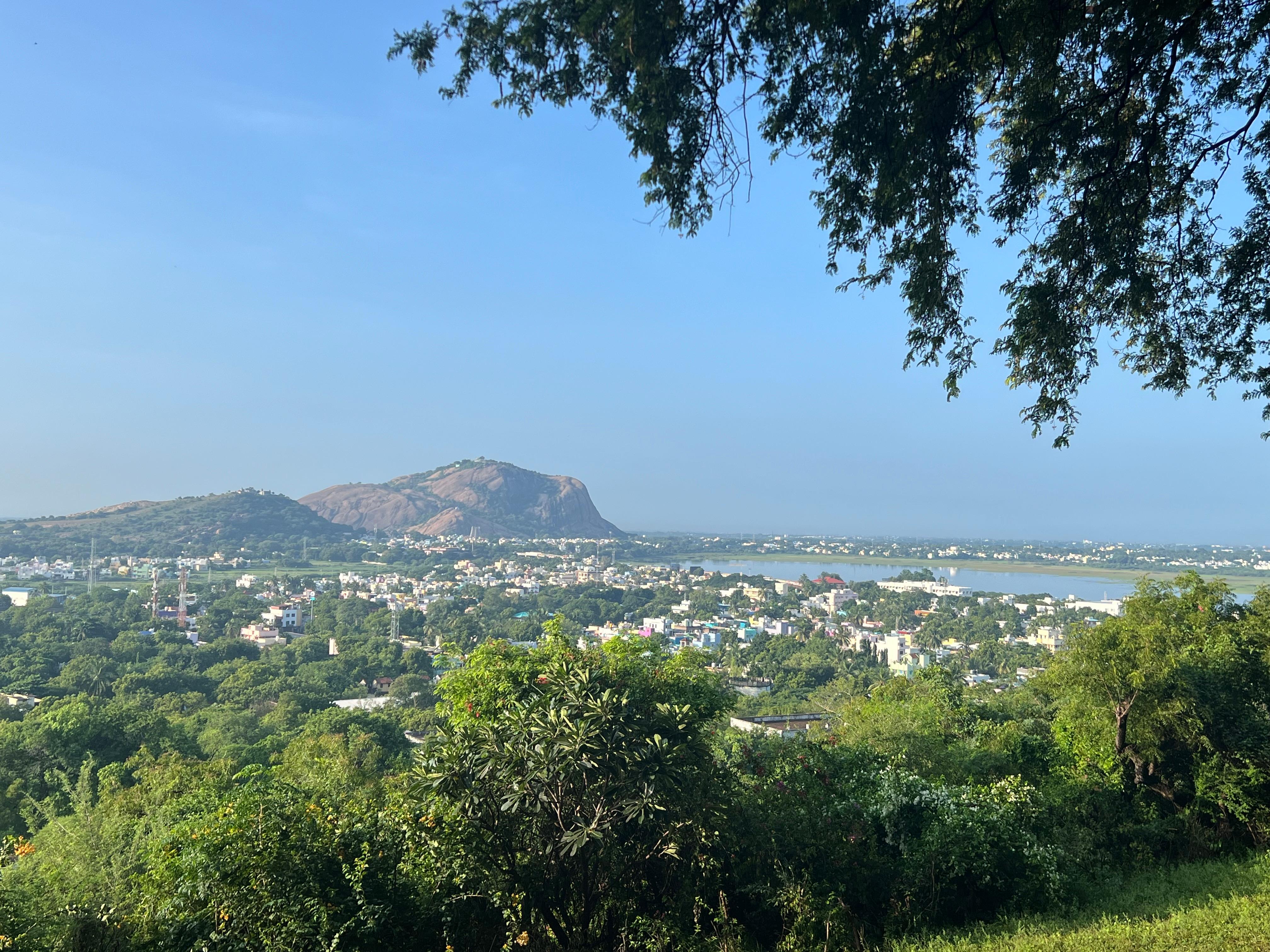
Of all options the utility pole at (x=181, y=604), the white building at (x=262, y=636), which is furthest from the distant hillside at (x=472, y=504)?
the white building at (x=262, y=636)

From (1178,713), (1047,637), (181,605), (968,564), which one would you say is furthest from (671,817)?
(968,564)

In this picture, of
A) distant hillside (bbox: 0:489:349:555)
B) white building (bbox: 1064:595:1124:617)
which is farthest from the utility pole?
white building (bbox: 1064:595:1124:617)

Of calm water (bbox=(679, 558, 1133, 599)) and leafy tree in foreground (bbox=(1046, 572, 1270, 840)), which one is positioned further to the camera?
calm water (bbox=(679, 558, 1133, 599))

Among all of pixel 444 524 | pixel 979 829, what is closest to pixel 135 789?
pixel 979 829

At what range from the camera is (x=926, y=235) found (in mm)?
4250

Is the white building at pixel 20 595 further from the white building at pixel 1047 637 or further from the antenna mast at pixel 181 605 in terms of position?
the white building at pixel 1047 637

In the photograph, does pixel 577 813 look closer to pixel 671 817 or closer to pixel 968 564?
pixel 671 817

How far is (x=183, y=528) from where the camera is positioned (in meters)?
85.5

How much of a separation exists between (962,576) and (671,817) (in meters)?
88.0

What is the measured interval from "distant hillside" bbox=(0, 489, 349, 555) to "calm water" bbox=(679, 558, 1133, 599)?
52702 millimetres

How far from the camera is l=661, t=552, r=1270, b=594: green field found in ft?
232

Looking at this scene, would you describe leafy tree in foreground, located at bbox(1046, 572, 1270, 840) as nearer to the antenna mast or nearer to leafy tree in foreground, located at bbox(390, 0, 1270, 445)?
leafy tree in foreground, located at bbox(390, 0, 1270, 445)

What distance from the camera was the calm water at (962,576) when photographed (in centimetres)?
6406

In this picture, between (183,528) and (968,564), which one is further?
(968,564)
